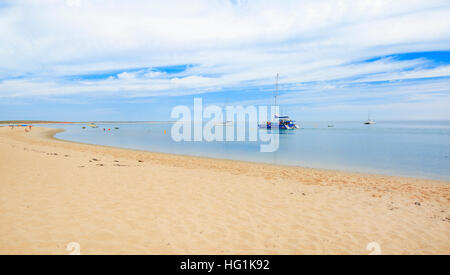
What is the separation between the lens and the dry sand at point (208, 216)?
504 cm

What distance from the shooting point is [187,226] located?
5.92 m

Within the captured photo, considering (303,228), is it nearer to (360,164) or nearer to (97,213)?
(97,213)

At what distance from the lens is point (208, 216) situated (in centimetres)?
663

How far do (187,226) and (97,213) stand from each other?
2.50m

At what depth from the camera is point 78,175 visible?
10.7 m

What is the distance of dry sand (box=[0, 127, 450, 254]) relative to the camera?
504 cm

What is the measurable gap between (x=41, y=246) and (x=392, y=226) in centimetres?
807
